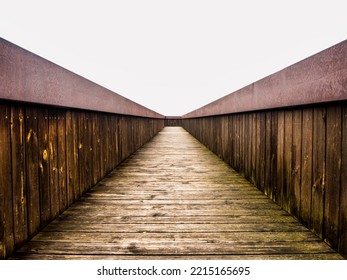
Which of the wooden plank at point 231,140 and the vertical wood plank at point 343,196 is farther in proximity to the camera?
the wooden plank at point 231,140

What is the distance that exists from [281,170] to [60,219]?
69.8 inches

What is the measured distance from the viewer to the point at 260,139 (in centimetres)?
250

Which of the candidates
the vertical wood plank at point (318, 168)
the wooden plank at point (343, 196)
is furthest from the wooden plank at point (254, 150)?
the wooden plank at point (343, 196)

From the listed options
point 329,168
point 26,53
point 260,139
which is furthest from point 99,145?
point 329,168

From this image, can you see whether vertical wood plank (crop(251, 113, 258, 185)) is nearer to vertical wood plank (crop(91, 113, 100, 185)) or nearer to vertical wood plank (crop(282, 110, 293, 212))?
vertical wood plank (crop(282, 110, 293, 212))

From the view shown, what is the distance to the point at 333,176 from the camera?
4.39 feet

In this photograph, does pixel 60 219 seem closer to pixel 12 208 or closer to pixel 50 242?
pixel 50 242

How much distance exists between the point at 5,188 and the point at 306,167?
182 centimetres

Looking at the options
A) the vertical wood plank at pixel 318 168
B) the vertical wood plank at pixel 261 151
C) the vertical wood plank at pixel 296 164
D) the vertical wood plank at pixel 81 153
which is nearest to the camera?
the vertical wood plank at pixel 318 168

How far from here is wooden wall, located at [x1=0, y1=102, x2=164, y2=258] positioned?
127 cm

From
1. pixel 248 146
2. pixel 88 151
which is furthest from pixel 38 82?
pixel 248 146

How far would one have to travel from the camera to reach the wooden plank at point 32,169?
1448 mm

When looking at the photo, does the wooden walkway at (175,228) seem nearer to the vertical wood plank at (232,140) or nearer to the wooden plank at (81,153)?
the wooden plank at (81,153)

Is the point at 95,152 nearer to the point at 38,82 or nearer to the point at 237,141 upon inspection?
the point at 38,82
